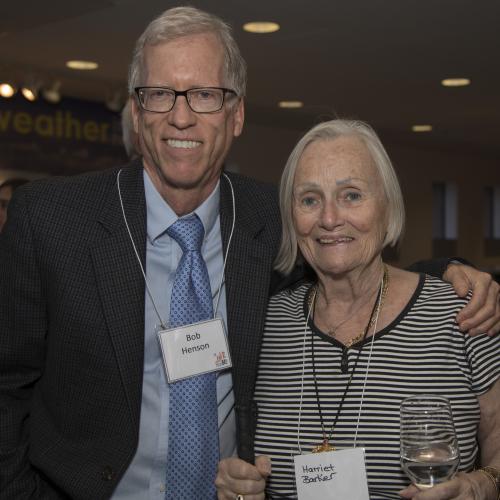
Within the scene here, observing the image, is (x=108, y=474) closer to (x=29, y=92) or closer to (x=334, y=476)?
(x=334, y=476)

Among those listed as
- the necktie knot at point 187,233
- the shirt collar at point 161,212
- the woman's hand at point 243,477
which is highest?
the shirt collar at point 161,212

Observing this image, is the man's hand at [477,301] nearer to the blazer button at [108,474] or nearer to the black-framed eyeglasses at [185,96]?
the black-framed eyeglasses at [185,96]

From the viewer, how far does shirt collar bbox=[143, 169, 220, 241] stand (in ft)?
6.99

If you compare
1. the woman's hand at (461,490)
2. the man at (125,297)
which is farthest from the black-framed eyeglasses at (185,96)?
the woman's hand at (461,490)

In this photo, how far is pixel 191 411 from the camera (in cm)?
203

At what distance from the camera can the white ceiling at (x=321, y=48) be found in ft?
Answer: 19.8

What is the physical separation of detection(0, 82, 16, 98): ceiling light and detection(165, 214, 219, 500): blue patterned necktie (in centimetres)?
654

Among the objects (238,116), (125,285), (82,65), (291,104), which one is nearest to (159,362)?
(125,285)

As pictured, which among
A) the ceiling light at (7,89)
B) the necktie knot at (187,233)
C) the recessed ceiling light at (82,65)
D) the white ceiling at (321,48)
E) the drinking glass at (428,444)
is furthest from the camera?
the ceiling light at (7,89)

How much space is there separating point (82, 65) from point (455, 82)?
12.9 feet

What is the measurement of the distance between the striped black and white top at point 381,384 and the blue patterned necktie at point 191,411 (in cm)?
17

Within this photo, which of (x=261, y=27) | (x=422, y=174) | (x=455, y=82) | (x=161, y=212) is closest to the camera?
(x=161, y=212)

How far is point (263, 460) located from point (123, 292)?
1.73 feet

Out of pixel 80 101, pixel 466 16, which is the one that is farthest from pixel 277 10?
pixel 80 101
